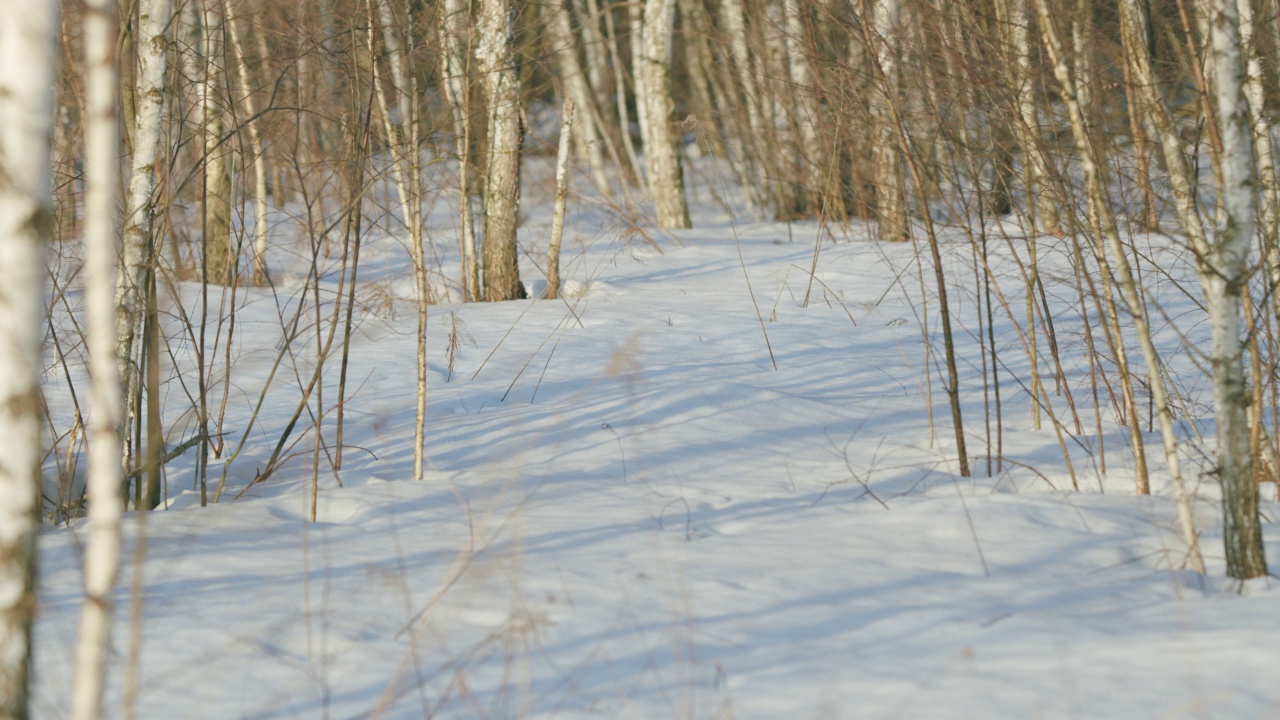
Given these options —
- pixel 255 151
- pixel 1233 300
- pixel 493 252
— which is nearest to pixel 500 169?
pixel 493 252

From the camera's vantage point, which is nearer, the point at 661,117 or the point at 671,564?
the point at 671,564

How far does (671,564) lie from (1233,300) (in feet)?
5.48

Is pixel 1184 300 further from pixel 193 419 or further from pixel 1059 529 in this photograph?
pixel 193 419

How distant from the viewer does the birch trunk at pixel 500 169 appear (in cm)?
721

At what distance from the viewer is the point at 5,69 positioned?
5.10 feet

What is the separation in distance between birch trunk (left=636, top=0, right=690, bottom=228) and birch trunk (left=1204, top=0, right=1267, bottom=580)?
29.2ft

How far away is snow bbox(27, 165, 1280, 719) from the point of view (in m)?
2.30

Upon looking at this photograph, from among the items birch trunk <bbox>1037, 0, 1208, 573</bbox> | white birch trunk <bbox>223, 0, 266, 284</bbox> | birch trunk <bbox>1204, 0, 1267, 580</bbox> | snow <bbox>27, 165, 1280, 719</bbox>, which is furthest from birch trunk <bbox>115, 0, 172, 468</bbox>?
birch trunk <bbox>1204, 0, 1267, 580</bbox>

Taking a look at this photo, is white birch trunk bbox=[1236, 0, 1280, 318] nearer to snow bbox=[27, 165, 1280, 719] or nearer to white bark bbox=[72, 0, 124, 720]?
snow bbox=[27, 165, 1280, 719]

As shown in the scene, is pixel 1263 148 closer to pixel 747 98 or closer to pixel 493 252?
pixel 493 252

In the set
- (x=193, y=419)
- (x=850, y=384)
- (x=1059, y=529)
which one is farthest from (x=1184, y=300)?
(x=193, y=419)

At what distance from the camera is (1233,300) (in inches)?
111

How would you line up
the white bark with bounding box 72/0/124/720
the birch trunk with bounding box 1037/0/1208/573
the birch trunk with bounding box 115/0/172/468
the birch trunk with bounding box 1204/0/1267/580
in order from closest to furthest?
the white bark with bounding box 72/0/124/720 → the birch trunk with bounding box 1204/0/1267/580 → the birch trunk with bounding box 1037/0/1208/573 → the birch trunk with bounding box 115/0/172/468

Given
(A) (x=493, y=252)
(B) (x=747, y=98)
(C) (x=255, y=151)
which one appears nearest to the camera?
(A) (x=493, y=252)
